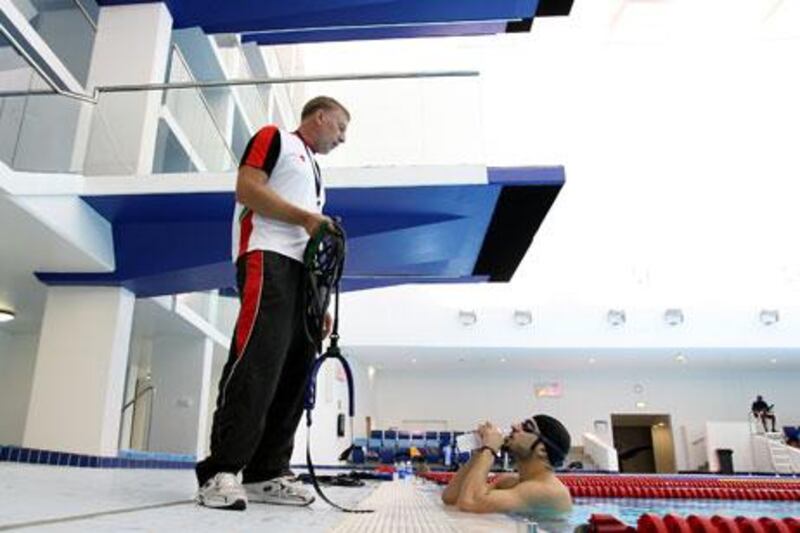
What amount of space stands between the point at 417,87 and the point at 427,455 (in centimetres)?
1109

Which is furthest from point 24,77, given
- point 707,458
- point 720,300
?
point 707,458

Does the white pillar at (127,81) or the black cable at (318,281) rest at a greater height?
the white pillar at (127,81)

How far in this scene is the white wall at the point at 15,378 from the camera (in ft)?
31.2

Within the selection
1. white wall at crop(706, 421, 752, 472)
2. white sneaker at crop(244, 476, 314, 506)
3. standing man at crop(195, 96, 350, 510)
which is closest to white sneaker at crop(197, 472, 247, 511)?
standing man at crop(195, 96, 350, 510)

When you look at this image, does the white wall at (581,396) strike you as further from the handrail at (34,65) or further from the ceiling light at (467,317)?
the handrail at (34,65)

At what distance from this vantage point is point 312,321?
7.18 feet

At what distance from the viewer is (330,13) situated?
7.67 m

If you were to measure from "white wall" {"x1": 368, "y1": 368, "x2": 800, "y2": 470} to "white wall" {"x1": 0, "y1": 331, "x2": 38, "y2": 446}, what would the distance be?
12.1 meters

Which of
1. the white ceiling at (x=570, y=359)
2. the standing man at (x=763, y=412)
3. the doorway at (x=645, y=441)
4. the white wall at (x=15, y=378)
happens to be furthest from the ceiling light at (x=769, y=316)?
the white wall at (x=15, y=378)

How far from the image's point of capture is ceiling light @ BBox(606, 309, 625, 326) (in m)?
15.7

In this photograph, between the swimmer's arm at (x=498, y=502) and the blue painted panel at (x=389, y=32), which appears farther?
the blue painted panel at (x=389, y=32)

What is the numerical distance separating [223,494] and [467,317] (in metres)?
14.5

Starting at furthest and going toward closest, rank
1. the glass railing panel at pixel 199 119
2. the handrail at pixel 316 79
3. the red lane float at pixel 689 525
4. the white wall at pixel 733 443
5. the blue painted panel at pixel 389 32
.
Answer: the white wall at pixel 733 443 → the blue painted panel at pixel 389 32 → the glass railing panel at pixel 199 119 → the handrail at pixel 316 79 → the red lane float at pixel 689 525

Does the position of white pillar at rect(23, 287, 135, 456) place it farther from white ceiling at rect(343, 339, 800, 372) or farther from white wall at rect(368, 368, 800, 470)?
white wall at rect(368, 368, 800, 470)
